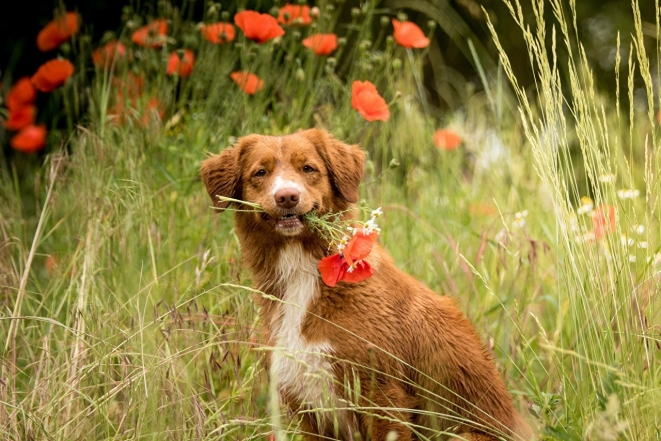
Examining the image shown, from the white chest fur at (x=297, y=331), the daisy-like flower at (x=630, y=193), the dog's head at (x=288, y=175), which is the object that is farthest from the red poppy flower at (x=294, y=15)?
the daisy-like flower at (x=630, y=193)

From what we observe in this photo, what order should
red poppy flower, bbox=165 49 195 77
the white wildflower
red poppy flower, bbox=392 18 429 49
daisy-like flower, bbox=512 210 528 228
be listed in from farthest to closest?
red poppy flower, bbox=165 49 195 77
red poppy flower, bbox=392 18 429 49
daisy-like flower, bbox=512 210 528 228
the white wildflower

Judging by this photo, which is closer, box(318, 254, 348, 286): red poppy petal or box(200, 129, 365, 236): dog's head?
box(318, 254, 348, 286): red poppy petal

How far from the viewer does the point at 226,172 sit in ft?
11.2

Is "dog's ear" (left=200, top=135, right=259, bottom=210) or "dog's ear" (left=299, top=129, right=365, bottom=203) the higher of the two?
"dog's ear" (left=299, top=129, right=365, bottom=203)

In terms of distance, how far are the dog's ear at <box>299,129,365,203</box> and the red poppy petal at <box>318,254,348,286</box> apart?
1.37 ft

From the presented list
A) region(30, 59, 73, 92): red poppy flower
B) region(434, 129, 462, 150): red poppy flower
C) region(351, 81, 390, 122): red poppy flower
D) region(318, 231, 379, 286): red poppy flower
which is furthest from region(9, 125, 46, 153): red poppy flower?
region(318, 231, 379, 286): red poppy flower

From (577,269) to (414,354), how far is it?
0.75 meters

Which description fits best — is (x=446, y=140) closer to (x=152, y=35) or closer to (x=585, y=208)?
(x=152, y=35)

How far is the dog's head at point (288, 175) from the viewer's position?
10.0ft

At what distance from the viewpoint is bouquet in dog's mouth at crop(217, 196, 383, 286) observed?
9.29 ft

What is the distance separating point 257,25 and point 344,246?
1.65 metres

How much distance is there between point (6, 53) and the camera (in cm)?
642

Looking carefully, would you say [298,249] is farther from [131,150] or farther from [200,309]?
[131,150]

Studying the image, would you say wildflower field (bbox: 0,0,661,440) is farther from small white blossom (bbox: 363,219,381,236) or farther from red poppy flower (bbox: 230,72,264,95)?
small white blossom (bbox: 363,219,381,236)
